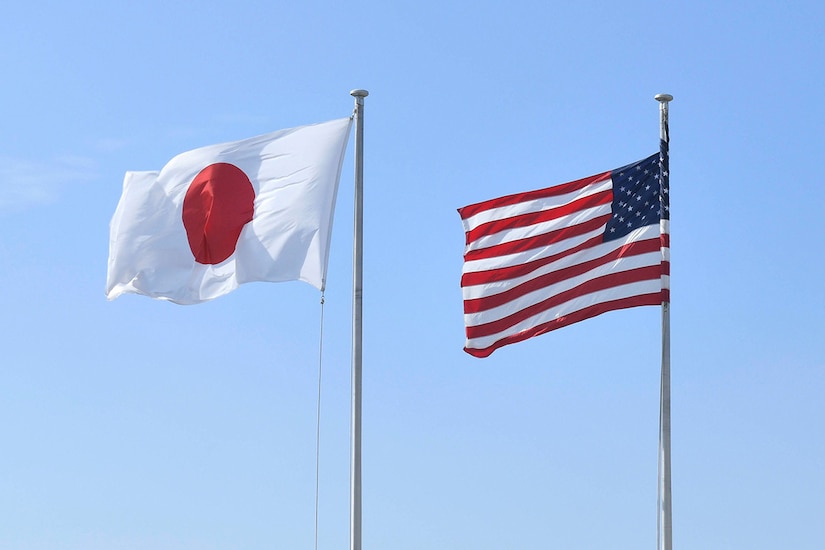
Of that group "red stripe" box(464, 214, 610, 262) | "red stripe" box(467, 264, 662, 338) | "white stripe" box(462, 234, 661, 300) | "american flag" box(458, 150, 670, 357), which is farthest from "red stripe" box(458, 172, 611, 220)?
"red stripe" box(467, 264, 662, 338)

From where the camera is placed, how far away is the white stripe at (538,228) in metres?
32.3

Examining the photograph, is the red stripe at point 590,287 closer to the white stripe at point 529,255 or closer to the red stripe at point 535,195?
the white stripe at point 529,255

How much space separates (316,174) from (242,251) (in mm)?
1993

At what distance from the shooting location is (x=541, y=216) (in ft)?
107

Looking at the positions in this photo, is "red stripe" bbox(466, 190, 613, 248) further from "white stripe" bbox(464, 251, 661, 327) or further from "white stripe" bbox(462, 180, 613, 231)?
"white stripe" bbox(464, 251, 661, 327)

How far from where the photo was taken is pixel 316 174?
105 ft

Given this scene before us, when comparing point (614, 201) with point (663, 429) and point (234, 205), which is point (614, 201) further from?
point (234, 205)

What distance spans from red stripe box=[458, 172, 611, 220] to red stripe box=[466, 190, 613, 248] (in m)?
0.27

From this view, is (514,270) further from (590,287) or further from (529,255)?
(590,287)

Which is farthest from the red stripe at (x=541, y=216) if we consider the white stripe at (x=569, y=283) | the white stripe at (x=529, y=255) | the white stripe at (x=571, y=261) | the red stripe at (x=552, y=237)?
the white stripe at (x=569, y=283)

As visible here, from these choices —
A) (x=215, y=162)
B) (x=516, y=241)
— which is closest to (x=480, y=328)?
(x=516, y=241)

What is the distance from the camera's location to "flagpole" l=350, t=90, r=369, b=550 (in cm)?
3048

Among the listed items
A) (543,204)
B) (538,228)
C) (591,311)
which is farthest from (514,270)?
(591,311)

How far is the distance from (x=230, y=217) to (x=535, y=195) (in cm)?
578
